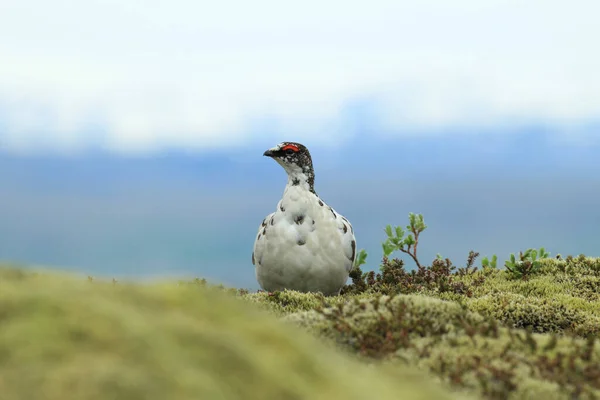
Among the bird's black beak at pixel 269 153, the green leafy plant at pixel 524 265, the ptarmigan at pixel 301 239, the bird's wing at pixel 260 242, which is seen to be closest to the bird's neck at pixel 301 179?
the ptarmigan at pixel 301 239

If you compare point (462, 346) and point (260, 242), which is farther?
point (260, 242)

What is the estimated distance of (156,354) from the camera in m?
2.88

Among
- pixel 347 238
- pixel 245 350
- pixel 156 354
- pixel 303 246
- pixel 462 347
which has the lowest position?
pixel 156 354

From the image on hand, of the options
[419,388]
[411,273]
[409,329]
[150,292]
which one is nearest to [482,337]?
[409,329]

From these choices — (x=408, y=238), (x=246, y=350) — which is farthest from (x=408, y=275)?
(x=246, y=350)

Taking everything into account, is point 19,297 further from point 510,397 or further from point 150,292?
point 510,397

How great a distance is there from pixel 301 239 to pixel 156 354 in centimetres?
781

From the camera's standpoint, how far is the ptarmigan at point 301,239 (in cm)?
1069

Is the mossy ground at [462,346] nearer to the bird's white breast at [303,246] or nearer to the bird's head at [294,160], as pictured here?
the bird's white breast at [303,246]

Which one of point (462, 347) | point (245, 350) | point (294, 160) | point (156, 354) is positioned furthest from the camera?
point (294, 160)

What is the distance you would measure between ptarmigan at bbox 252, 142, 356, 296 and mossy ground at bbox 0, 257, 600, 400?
4829mm

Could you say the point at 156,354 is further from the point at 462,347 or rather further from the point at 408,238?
the point at 408,238

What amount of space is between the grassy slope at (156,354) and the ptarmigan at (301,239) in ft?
23.1

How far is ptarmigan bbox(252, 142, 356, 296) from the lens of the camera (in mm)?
10688
